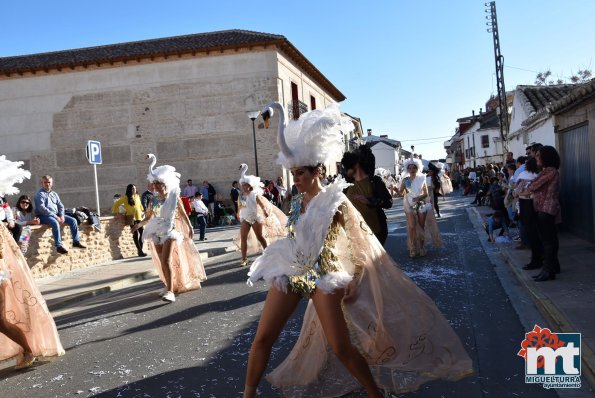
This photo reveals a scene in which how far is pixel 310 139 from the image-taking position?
11.5 ft

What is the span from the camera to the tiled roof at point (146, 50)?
2528 centimetres

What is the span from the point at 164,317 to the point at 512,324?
3.91 m

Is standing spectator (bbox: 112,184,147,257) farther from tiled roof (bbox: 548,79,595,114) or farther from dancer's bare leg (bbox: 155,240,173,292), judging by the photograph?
tiled roof (bbox: 548,79,595,114)

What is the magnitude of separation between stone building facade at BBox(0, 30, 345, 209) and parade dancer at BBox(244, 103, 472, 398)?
2171cm

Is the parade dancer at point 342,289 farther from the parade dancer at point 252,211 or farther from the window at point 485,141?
the window at point 485,141

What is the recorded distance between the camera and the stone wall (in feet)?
34.2

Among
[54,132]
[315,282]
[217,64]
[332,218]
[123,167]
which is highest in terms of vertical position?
[217,64]

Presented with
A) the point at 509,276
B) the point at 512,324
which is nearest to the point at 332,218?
the point at 512,324

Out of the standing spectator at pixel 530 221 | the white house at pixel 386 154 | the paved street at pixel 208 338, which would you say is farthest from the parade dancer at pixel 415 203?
the white house at pixel 386 154

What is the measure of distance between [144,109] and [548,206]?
22.2 metres

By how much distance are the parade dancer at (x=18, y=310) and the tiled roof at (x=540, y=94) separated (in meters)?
16.7

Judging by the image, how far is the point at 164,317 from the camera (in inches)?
264

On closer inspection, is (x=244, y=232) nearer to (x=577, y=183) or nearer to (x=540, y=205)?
(x=540, y=205)

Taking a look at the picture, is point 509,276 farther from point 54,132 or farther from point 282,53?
point 54,132
